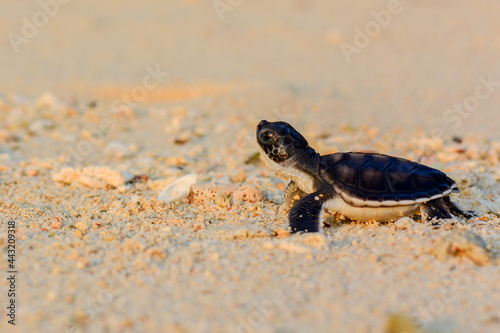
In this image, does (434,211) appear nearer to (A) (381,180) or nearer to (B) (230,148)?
(A) (381,180)

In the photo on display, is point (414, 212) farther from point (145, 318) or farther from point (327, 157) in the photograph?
point (145, 318)

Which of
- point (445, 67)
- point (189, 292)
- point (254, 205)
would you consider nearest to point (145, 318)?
point (189, 292)

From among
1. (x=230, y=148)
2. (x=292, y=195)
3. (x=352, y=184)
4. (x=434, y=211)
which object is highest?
(x=230, y=148)

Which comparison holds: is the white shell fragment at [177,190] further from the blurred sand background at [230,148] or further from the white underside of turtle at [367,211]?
the white underside of turtle at [367,211]

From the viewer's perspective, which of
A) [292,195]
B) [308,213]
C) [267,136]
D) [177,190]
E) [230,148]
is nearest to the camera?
[308,213]

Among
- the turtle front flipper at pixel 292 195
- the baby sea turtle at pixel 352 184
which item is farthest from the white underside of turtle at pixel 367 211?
the turtle front flipper at pixel 292 195

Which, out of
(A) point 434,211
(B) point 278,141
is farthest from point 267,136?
(A) point 434,211
